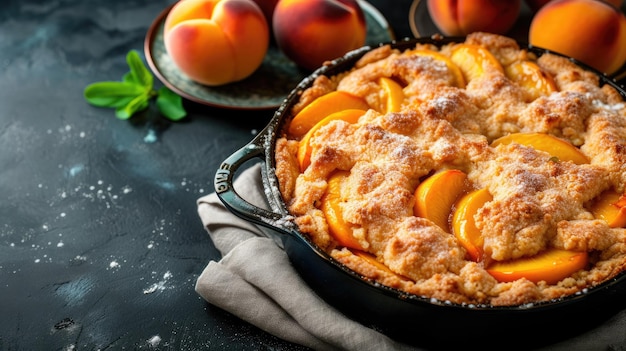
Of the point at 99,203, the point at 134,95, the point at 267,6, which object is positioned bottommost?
the point at 99,203

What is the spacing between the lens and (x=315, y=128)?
201 centimetres

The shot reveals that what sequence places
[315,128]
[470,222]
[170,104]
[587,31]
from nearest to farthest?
[470,222] < [315,128] < [587,31] < [170,104]

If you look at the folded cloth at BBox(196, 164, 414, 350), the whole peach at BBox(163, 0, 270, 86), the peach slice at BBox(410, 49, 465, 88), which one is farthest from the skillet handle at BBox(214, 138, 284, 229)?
the whole peach at BBox(163, 0, 270, 86)

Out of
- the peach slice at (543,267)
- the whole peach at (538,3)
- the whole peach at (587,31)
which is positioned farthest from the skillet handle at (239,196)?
the whole peach at (538,3)

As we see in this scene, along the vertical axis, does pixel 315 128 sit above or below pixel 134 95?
above

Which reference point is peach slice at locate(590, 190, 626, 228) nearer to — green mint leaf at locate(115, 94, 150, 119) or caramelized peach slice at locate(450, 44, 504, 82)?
caramelized peach slice at locate(450, 44, 504, 82)

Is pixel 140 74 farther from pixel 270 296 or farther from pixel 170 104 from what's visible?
pixel 270 296

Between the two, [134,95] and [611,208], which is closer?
[611,208]

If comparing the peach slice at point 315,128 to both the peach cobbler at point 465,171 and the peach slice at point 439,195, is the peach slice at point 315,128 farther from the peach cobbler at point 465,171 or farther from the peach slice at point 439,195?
the peach slice at point 439,195

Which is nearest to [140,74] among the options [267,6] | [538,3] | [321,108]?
[267,6]

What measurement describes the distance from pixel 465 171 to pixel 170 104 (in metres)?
1.34

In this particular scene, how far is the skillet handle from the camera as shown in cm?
174

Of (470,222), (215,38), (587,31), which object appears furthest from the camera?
(215,38)

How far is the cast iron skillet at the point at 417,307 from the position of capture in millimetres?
1542
